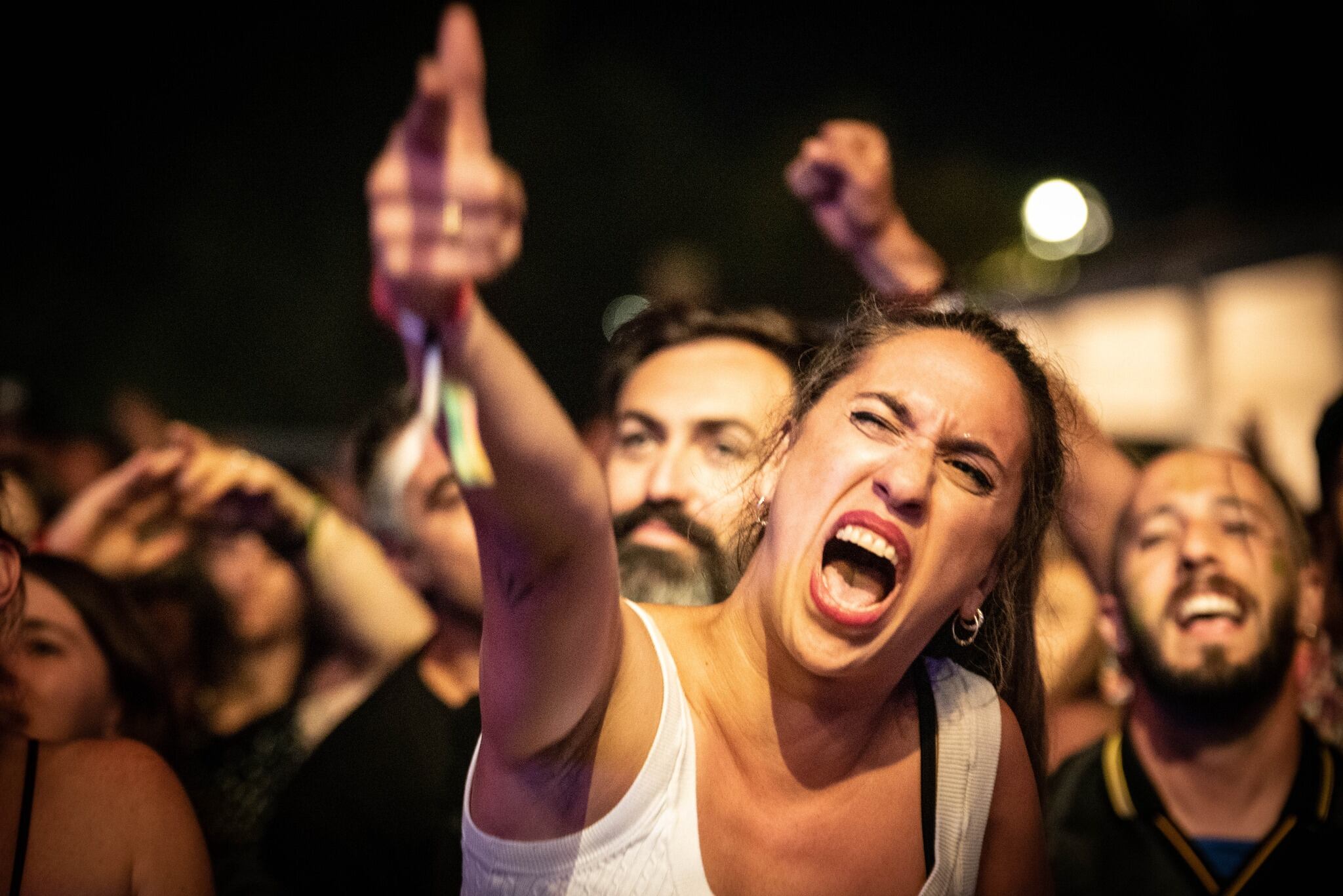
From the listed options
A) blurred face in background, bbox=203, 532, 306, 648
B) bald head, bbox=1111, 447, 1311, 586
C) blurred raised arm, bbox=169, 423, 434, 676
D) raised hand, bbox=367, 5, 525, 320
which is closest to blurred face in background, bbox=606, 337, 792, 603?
blurred raised arm, bbox=169, 423, 434, 676

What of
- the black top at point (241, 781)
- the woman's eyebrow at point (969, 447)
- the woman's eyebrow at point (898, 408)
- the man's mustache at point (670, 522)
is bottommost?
the black top at point (241, 781)

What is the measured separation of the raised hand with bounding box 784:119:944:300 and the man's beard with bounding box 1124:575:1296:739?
1001 millimetres

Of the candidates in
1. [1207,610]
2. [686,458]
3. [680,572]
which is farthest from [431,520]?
[1207,610]

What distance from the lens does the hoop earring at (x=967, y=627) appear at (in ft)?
6.58

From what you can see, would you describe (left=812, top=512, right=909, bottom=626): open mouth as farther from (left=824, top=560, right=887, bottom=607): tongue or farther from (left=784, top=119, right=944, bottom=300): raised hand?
(left=784, top=119, right=944, bottom=300): raised hand

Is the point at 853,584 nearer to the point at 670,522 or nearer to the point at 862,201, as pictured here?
the point at 670,522

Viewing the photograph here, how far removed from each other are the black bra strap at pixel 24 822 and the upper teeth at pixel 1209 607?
234cm

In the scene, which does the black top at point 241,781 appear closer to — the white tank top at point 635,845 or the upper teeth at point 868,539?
the white tank top at point 635,845

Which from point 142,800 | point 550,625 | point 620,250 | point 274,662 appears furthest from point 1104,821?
point 620,250

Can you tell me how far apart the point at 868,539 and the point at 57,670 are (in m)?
1.56

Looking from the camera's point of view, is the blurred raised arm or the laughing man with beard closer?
the laughing man with beard

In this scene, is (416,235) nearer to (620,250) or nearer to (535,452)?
(535,452)

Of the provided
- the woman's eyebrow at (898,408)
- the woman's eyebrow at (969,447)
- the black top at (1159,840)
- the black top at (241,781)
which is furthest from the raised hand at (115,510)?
the black top at (1159,840)

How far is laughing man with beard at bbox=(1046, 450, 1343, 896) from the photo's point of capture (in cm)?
249
